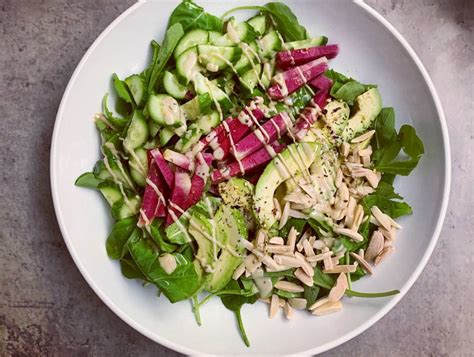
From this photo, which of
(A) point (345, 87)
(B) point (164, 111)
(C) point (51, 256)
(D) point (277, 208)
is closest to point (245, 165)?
(D) point (277, 208)

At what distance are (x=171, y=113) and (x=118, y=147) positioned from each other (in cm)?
17

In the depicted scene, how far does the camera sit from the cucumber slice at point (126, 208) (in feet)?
4.41

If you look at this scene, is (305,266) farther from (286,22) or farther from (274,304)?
(286,22)

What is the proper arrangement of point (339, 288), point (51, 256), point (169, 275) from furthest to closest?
point (51, 256) < point (339, 288) < point (169, 275)

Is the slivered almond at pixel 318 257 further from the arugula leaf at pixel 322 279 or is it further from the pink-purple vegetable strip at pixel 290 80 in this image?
the pink-purple vegetable strip at pixel 290 80

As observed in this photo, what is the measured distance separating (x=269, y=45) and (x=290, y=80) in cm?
11

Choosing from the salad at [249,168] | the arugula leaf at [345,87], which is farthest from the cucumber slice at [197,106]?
the arugula leaf at [345,87]

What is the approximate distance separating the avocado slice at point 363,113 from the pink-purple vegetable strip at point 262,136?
17cm

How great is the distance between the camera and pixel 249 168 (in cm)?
134

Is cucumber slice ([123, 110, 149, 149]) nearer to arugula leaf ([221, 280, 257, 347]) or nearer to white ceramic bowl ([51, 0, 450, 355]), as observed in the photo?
white ceramic bowl ([51, 0, 450, 355])

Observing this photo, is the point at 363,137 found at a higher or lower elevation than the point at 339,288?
higher

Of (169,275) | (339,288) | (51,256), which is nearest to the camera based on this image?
(169,275)

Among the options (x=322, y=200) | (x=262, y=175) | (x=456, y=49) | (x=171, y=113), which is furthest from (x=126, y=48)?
(x=456, y=49)

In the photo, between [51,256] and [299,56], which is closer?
[299,56]
